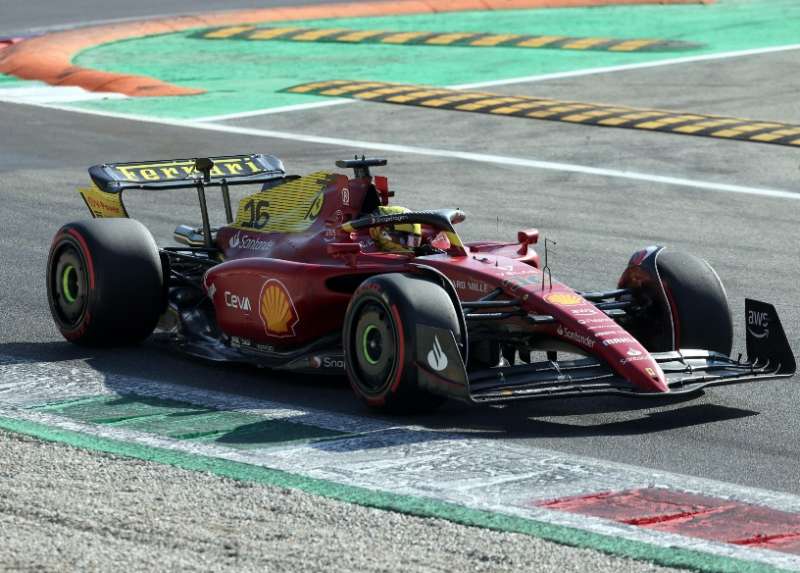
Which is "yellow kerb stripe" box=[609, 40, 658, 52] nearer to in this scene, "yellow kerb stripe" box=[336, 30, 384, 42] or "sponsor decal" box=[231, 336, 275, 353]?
"yellow kerb stripe" box=[336, 30, 384, 42]

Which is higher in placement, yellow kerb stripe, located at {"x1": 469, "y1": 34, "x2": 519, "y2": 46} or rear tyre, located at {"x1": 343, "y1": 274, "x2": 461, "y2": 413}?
yellow kerb stripe, located at {"x1": 469, "y1": 34, "x2": 519, "y2": 46}

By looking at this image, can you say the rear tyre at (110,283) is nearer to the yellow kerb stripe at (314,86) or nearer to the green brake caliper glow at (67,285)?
the green brake caliper glow at (67,285)

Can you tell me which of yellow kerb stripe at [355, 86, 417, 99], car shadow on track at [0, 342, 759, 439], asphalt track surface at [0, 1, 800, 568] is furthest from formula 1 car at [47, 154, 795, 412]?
yellow kerb stripe at [355, 86, 417, 99]

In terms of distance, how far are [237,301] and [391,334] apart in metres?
1.60

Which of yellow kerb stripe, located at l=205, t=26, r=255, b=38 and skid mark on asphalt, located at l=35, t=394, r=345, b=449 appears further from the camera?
yellow kerb stripe, located at l=205, t=26, r=255, b=38

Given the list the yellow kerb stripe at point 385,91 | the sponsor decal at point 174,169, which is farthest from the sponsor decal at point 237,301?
the yellow kerb stripe at point 385,91

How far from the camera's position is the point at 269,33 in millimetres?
28531

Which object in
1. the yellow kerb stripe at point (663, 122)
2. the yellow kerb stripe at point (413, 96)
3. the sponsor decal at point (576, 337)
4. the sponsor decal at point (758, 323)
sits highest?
the yellow kerb stripe at point (413, 96)

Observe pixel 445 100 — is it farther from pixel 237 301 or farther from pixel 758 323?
pixel 758 323

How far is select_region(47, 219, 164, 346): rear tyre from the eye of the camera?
991 cm

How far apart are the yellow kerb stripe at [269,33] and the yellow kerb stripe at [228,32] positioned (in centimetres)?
36

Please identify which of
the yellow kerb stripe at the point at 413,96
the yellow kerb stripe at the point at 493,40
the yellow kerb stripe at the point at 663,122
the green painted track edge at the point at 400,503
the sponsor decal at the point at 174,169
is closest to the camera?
the green painted track edge at the point at 400,503

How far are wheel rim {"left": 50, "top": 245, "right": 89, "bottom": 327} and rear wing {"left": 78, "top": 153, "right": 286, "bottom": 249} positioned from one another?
0.68 metres

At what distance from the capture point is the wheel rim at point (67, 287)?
33.4 ft
